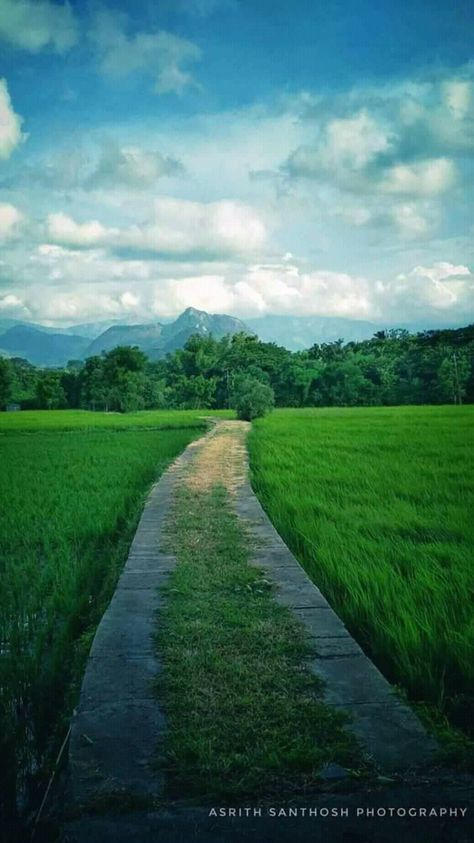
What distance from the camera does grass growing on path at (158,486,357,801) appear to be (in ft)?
5.32

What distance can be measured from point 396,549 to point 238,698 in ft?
7.74

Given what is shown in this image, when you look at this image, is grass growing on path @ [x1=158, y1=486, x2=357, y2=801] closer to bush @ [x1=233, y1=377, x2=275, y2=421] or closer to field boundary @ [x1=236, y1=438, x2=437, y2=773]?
field boundary @ [x1=236, y1=438, x2=437, y2=773]

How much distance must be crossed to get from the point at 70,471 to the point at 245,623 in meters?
7.27

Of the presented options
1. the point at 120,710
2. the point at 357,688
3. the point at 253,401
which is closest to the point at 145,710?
the point at 120,710

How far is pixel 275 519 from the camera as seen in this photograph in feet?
17.8

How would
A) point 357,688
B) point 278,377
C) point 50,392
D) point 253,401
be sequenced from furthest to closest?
1. point 278,377
2. point 50,392
3. point 253,401
4. point 357,688

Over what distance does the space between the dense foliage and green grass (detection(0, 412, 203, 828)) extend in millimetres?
39927

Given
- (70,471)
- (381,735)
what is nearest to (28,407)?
(70,471)

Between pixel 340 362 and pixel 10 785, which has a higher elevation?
pixel 340 362

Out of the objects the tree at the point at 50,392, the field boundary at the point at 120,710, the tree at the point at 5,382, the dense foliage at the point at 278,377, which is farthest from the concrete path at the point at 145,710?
the tree at the point at 50,392

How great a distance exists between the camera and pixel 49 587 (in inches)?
148

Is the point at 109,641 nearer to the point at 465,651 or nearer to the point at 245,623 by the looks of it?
the point at 245,623

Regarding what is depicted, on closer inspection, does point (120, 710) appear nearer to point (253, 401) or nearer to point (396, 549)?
point (396, 549)

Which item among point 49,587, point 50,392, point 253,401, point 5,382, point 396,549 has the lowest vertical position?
point 49,587
